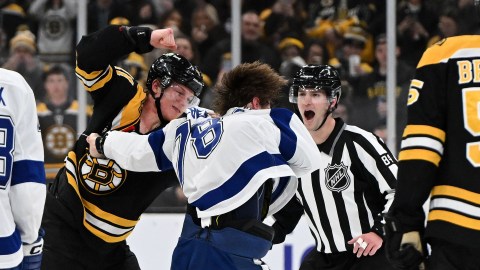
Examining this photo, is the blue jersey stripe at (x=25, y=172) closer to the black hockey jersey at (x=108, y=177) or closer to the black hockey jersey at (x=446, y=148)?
the black hockey jersey at (x=108, y=177)

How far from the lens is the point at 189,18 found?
616 cm

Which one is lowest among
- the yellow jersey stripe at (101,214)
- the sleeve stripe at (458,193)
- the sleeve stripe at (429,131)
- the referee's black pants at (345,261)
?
the referee's black pants at (345,261)

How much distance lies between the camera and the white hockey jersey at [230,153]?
2855 mm

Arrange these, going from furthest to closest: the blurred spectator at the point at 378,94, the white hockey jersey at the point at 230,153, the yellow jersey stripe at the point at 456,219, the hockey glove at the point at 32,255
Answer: the blurred spectator at the point at 378,94, the white hockey jersey at the point at 230,153, the hockey glove at the point at 32,255, the yellow jersey stripe at the point at 456,219

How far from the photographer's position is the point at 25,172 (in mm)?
2588

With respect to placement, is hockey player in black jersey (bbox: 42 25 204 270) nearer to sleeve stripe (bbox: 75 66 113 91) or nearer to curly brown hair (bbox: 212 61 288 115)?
sleeve stripe (bbox: 75 66 113 91)

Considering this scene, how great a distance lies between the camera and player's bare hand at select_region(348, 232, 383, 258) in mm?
3490

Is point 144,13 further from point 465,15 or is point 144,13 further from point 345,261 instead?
point 345,261

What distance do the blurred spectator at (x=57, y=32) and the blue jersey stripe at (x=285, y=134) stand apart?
3.25 m

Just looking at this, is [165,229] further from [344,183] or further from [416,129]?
[416,129]

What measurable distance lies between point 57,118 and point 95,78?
2.50 meters

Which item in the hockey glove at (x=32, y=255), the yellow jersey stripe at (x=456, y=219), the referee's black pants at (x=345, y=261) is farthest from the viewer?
the referee's black pants at (x=345, y=261)

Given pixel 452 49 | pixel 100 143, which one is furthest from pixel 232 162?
pixel 452 49

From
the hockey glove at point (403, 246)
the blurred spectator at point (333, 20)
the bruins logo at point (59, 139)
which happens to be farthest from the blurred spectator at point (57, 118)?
the hockey glove at point (403, 246)
